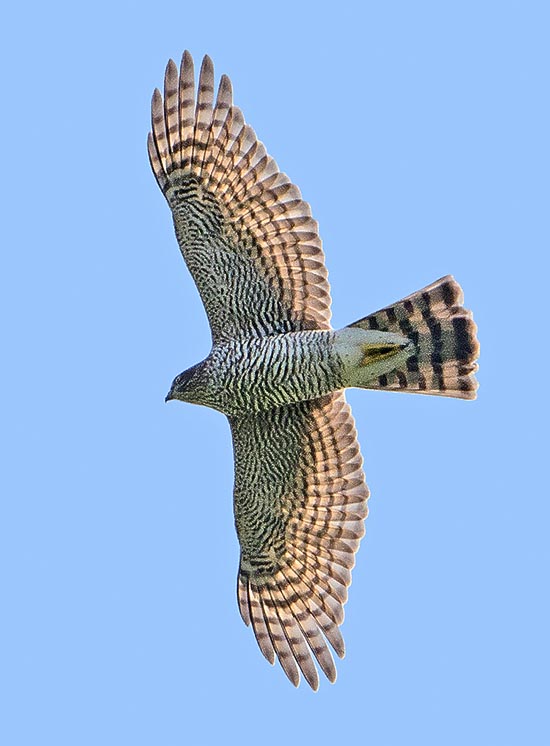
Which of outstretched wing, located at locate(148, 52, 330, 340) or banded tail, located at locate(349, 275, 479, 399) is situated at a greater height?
outstretched wing, located at locate(148, 52, 330, 340)

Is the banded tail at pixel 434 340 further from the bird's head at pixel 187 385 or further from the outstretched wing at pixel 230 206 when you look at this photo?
the bird's head at pixel 187 385

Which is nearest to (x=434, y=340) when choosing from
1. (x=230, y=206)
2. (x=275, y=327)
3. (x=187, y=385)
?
(x=275, y=327)

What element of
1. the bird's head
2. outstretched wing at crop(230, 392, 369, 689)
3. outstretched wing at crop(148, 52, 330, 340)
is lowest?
outstretched wing at crop(230, 392, 369, 689)

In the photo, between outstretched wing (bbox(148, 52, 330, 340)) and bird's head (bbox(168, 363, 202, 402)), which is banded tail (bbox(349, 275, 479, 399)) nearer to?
outstretched wing (bbox(148, 52, 330, 340))

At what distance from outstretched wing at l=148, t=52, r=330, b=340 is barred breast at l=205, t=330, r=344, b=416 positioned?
0.78 ft

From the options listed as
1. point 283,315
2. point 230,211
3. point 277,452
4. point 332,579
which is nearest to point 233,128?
point 230,211

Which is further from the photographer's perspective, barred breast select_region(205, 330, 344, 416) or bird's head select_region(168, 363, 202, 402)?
bird's head select_region(168, 363, 202, 402)

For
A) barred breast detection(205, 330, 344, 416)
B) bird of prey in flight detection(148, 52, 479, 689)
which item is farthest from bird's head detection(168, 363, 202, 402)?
barred breast detection(205, 330, 344, 416)

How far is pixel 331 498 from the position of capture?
14875 mm

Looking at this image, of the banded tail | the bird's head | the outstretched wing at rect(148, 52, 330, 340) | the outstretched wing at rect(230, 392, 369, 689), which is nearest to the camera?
the banded tail

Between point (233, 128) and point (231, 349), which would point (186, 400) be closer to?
point (231, 349)

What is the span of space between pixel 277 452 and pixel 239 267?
5.41ft

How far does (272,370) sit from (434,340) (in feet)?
4.29

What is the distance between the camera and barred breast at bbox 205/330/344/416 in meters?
13.9
